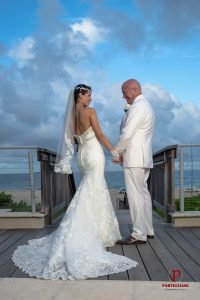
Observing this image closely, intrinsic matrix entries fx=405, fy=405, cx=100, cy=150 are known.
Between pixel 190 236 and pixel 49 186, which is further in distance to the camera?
pixel 49 186

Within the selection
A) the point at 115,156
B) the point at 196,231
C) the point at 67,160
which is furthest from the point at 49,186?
the point at 196,231

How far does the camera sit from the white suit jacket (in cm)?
453

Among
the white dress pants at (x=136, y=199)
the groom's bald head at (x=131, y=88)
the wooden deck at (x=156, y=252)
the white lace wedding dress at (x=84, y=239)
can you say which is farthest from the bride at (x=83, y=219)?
the groom's bald head at (x=131, y=88)

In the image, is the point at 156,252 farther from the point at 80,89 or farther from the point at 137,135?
the point at 80,89

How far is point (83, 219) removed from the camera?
4156 mm

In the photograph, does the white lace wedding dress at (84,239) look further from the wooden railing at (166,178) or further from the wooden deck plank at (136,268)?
the wooden railing at (166,178)

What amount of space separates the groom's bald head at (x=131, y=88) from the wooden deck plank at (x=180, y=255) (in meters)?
1.72

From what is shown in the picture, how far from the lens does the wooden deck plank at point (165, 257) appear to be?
3438mm

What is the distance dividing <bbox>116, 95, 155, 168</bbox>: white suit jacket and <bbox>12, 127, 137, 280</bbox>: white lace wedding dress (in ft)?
0.98

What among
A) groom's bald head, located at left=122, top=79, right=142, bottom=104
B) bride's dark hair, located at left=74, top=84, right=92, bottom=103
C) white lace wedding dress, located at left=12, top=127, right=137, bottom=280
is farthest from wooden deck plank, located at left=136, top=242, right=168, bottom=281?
bride's dark hair, located at left=74, top=84, right=92, bottom=103

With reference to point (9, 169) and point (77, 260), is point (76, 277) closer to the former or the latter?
point (77, 260)

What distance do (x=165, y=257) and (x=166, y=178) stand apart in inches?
99.9

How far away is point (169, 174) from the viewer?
20.3 feet

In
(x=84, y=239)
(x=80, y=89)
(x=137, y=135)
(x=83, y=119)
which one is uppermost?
(x=80, y=89)
